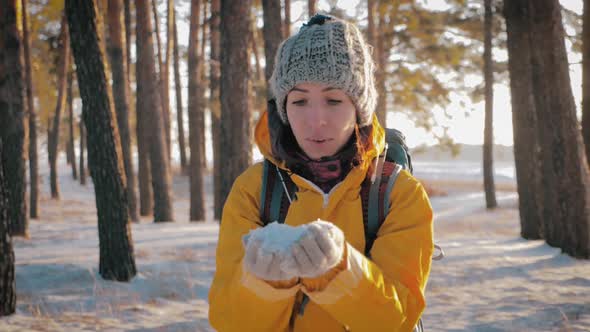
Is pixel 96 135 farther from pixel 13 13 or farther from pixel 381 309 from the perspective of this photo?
pixel 381 309

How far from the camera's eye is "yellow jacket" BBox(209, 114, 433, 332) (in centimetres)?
152

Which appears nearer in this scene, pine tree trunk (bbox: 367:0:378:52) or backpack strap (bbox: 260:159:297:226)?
backpack strap (bbox: 260:159:297:226)

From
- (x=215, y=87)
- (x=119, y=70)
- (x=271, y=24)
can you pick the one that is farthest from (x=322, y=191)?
(x=215, y=87)

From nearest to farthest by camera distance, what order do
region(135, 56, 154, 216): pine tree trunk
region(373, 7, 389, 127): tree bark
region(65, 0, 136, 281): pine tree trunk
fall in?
region(65, 0, 136, 281): pine tree trunk
region(135, 56, 154, 216): pine tree trunk
region(373, 7, 389, 127): tree bark

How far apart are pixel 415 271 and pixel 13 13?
886 centimetres

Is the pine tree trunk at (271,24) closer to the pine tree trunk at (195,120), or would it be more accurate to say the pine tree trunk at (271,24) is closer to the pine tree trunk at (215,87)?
the pine tree trunk at (195,120)

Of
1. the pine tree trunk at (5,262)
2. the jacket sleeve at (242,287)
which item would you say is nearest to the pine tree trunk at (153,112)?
the pine tree trunk at (5,262)

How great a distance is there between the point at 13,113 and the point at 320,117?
8592 millimetres

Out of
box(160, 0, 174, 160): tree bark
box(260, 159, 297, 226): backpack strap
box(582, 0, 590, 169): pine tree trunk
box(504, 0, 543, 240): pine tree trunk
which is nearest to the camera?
box(260, 159, 297, 226): backpack strap

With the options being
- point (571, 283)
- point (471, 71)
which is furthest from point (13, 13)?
point (471, 71)

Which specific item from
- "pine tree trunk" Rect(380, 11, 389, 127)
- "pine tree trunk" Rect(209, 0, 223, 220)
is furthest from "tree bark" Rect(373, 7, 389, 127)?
"pine tree trunk" Rect(209, 0, 223, 220)

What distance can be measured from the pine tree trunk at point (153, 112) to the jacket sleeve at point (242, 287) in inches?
420

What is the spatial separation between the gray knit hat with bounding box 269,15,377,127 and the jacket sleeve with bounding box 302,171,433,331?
16.0 inches

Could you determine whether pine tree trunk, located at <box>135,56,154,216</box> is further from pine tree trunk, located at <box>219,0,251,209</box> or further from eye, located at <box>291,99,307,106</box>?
eye, located at <box>291,99,307,106</box>
